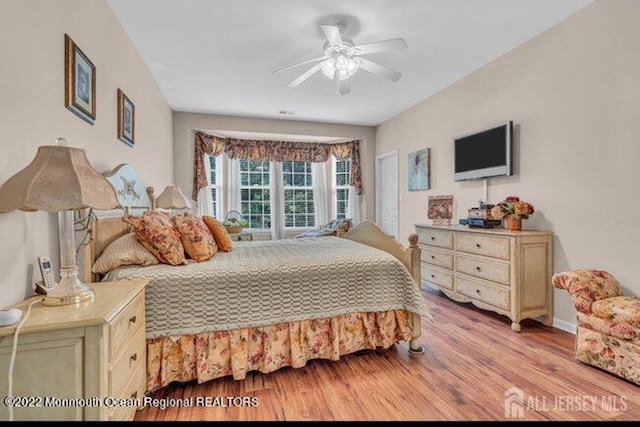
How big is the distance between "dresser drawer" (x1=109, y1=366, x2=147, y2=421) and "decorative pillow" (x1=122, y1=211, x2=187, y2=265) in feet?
2.06

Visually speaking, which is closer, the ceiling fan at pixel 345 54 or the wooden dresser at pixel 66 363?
the wooden dresser at pixel 66 363

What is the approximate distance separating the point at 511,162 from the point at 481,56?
1.16 metres

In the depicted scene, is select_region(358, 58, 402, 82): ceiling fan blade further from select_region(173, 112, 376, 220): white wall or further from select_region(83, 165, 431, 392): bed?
select_region(173, 112, 376, 220): white wall

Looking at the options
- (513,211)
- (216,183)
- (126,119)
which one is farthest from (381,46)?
(216,183)

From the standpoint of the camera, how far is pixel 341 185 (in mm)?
5973

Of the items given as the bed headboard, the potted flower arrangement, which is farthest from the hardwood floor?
the potted flower arrangement

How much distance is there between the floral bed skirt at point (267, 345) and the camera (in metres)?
1.76

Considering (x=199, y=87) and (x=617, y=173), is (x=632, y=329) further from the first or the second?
(x=199, y=87)

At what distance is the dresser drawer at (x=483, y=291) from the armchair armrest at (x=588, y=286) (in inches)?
22.0

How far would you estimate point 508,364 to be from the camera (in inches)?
81.4

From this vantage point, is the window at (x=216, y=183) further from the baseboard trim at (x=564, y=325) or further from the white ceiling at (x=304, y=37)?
the baseboard trim at (x=564, y=325)

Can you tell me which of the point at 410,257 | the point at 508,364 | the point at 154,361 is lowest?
the point at 508,364

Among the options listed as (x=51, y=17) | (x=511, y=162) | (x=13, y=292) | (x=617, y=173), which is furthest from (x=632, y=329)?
(x=51, y=17)

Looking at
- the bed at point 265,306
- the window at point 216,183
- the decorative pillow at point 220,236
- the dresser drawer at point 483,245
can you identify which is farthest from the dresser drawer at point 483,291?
the window at point 216,183
